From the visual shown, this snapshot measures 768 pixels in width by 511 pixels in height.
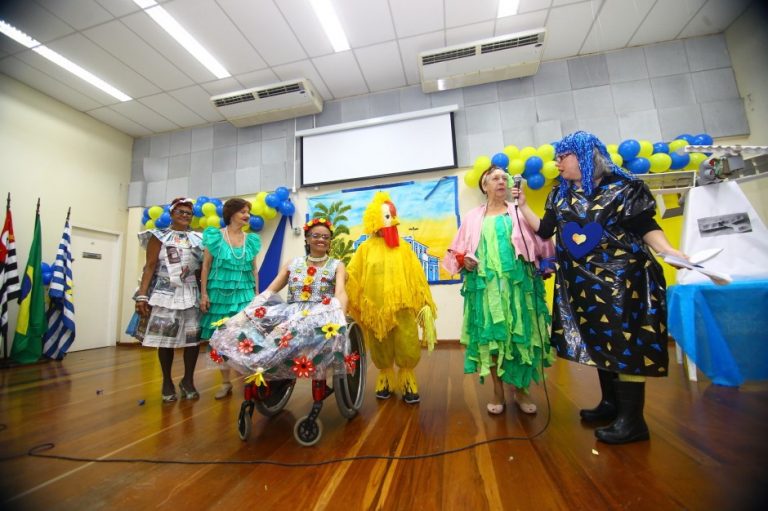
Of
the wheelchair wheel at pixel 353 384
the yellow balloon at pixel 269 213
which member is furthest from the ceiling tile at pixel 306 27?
the wheelchair wheel at pixel 353 384

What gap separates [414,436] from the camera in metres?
1.52

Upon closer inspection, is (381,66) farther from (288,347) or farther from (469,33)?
(288,347)

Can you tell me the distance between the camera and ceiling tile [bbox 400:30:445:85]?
4.12 metres

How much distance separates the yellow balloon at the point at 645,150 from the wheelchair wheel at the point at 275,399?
15.2ft

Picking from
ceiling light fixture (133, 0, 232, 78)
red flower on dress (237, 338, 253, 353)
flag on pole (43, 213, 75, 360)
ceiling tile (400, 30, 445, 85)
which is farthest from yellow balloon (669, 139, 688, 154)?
flag on pole (43, 213, 75, 360)

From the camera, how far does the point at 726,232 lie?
83.6 inches

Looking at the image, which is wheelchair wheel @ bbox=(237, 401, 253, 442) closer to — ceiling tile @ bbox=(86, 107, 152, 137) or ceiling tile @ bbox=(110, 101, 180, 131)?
ceiling tile @ bbox=(110, 101, 180, 131)

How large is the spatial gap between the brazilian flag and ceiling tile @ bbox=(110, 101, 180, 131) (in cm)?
222

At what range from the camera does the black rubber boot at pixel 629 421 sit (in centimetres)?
135

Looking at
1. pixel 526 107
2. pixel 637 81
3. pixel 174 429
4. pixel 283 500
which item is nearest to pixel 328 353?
pixel 283 500

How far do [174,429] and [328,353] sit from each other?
1099 millimetres

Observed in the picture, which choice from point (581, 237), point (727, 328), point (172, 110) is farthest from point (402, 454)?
point (172, 110)

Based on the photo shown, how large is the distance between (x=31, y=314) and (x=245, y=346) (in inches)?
191

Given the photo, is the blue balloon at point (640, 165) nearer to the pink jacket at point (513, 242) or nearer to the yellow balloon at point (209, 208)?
the pink jacket at point (513, 242)
